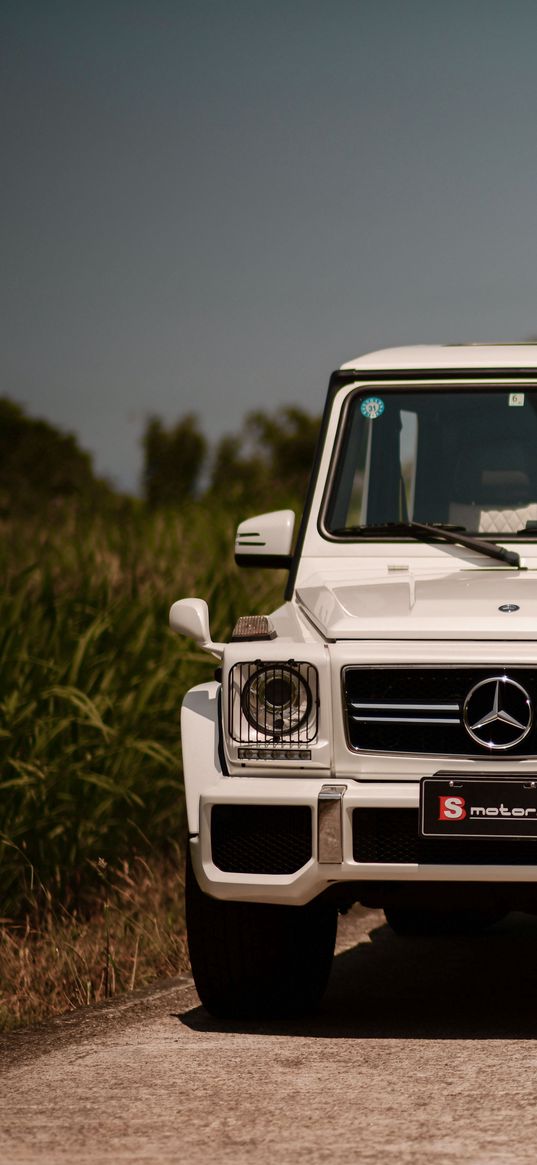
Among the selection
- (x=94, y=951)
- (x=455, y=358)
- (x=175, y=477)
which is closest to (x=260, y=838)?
(x=94, y=951)

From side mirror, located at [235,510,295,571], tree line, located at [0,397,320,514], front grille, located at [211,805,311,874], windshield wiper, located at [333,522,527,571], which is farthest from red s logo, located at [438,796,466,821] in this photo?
tree line, located at [0,397,320,514]

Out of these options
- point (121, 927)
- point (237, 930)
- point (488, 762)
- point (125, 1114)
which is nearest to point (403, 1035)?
point (237, 930)

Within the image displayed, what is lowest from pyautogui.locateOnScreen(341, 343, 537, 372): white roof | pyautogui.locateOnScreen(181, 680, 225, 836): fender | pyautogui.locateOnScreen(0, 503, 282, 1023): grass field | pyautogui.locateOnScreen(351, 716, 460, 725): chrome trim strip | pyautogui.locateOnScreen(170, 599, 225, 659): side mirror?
pyautogui.locateOnScreen(0, 503, 282, 1023): grass field

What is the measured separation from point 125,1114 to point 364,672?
4.78 ft

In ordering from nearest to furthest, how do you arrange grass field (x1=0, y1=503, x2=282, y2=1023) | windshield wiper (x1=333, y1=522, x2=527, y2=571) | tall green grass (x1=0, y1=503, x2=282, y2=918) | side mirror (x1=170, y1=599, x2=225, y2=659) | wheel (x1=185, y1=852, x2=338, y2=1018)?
wheel (x1=185, y1=852, x2=338, y2=1018)
side mirror (x1=170, y1=599, x2=225, y2=659)
windshield wiper (x1=333, y1=522, x2=527, y2=571)
grass field (x1=0, y1=503, x2=282, y2=1023)
tall green grass (x1=0, y1=503, x2=282, y2=918)

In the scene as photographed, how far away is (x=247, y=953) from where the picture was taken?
559 centimetres

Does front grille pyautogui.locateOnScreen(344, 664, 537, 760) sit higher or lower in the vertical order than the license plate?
higher

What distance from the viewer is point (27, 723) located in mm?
8211

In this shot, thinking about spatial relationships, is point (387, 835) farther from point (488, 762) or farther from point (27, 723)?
point (27, 723)

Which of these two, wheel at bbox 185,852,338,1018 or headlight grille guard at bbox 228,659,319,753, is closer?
headlight grille guard at bbox 228,659,319,753

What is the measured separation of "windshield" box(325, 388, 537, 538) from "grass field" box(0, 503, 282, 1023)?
1879mm

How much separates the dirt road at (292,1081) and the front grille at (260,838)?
1.77 ft

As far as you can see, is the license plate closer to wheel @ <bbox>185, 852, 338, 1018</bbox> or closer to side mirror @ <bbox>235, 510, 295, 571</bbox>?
wheel @ <bbox>185, 852, 338, 1018</bbox>

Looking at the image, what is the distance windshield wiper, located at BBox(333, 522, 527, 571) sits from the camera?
20.0 feet
